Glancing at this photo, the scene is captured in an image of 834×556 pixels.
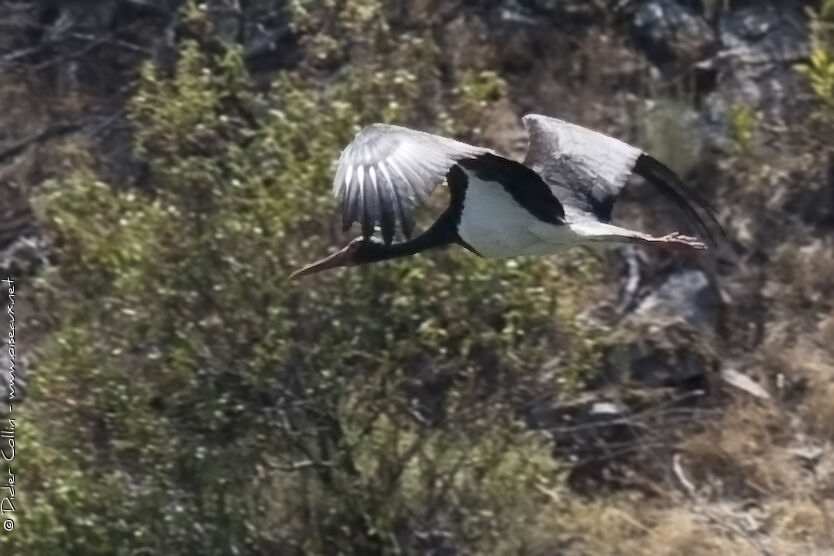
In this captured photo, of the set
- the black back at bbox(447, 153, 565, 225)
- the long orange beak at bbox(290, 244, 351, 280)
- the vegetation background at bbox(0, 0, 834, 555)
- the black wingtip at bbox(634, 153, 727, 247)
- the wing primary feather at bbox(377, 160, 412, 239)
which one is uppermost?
the wing primary feather at bbox(377, 160, 412, 239)

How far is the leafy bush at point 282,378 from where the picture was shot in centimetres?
720

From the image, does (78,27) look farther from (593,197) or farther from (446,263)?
(593,197)

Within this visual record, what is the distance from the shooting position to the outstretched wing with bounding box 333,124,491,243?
412cm

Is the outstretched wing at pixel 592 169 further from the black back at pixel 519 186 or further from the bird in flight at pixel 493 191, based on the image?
the black back at pixel 519 186

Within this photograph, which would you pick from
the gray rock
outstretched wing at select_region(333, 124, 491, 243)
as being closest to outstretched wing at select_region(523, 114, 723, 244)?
outstretched wing at select_region(333, 124, 491, 243)

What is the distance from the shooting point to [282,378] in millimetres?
7277

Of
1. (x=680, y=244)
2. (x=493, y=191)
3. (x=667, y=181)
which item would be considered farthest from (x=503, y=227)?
(x=667, y=181)

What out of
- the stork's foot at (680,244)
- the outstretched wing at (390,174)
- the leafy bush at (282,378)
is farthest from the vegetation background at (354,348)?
the outstretched wing at (390,174)

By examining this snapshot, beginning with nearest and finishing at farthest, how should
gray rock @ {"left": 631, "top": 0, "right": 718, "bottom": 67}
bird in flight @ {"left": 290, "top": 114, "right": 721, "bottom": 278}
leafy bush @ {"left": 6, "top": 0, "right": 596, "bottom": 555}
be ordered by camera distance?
bird in flight @ {"left": 290, "top": 114, "right": 721, "bottom": 278} → leafy bush @ {"left": 6, "top": 0, "right": 596, "bottom": 555} → gray rock @ {"left": 631, "top": 0, "right": 718, "bottom": 67}

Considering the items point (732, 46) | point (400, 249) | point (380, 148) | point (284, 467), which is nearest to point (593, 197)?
point (400, 249)

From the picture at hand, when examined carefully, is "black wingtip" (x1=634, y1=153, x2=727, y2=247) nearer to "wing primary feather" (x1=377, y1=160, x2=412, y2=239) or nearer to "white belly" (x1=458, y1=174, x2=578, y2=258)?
"white belly" (x1=458, y1=174, x2=578, y2=258)

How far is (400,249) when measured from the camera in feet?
17.6

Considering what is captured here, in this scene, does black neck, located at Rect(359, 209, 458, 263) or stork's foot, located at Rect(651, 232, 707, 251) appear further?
black neck, located at Rect(359, 209, 458, 263)

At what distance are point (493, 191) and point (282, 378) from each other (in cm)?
239
